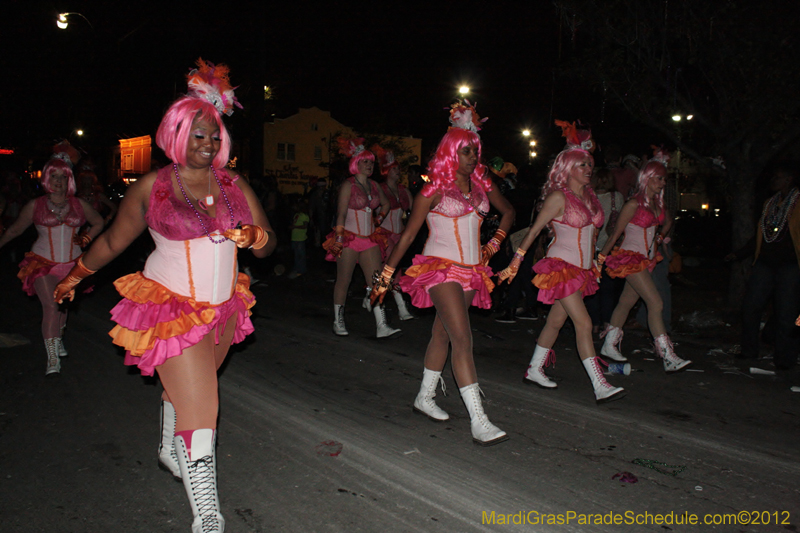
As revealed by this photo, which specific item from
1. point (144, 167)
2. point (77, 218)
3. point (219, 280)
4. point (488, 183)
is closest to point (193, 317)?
point (219, 280)

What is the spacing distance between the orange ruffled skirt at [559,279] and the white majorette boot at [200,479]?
3.11m

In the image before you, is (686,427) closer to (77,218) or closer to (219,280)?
(219,280)

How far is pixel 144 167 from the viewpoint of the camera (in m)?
59.7

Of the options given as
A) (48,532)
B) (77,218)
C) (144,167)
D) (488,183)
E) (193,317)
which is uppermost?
(144,167)

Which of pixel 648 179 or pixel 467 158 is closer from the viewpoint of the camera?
pixel 467 158

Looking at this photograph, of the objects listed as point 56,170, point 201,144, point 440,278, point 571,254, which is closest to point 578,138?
point 571,254

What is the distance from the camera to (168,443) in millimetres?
3734

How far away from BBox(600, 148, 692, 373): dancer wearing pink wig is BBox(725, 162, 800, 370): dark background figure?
4.10 ft

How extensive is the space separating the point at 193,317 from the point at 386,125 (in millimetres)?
59891

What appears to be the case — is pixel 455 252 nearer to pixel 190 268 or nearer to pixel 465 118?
pixel 465 118

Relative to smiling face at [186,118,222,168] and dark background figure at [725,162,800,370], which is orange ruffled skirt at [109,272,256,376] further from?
dark background figure at [725,162,800,370]

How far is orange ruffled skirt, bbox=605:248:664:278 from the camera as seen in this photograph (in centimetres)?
605

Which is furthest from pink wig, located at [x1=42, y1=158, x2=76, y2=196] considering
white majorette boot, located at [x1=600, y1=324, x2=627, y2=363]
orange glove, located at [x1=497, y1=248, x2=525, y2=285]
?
white majorette boot, located at [x1=600, y1=324, x2=627, y2=363]

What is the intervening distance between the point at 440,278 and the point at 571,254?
1506mm
